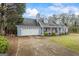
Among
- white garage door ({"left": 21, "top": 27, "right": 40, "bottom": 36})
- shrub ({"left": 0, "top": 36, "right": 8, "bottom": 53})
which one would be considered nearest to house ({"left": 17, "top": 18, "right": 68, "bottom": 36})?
white garage door ({"left": 21, "top": 27, "right": 40, "bottom": 36})

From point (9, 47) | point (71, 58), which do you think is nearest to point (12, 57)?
point (9, 47)

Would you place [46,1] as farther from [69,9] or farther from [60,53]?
[60,53]

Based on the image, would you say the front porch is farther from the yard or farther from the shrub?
the shrub

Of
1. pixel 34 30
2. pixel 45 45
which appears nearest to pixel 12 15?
pixel 34 30

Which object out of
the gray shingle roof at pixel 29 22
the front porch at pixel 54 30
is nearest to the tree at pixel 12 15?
the gray shingle roof at pixel 29 22

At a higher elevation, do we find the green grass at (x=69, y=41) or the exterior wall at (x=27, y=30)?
the exterior wall at (x=27, y=30)

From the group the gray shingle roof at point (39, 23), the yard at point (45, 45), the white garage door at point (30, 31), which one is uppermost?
the gray shingle roof at point (39, 23)

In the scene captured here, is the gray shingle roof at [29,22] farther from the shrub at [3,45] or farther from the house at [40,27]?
the shrub at [3,45]

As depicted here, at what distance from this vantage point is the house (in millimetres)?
4016

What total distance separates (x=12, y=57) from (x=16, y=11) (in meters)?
0.58

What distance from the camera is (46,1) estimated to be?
13.1ft

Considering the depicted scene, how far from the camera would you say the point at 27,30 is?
402 cm

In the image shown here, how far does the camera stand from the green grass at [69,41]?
3.98 metres

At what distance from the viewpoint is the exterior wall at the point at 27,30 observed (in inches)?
158
